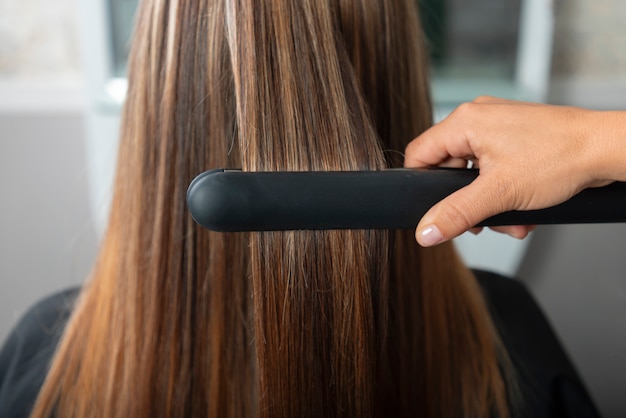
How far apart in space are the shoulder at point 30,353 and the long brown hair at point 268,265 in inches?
2.4

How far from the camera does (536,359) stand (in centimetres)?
72

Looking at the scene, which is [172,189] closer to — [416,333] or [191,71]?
[191,71]

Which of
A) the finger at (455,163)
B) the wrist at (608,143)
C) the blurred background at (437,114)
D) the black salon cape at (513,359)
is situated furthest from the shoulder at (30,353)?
the wrist at (608,143)

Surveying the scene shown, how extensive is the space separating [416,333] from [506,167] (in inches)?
12.2

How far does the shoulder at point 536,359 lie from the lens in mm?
700

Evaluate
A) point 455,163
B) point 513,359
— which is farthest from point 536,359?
point 455,163

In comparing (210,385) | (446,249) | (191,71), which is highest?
(191,71)

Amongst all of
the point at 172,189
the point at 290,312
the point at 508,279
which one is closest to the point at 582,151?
the point at 290,312

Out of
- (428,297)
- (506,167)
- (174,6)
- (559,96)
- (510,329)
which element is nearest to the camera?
(506,167)

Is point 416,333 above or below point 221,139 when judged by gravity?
below

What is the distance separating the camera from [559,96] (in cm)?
129

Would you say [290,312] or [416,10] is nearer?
[290,312]

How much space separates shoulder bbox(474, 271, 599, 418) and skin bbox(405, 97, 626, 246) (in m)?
0.38

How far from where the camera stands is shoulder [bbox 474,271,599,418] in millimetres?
700
